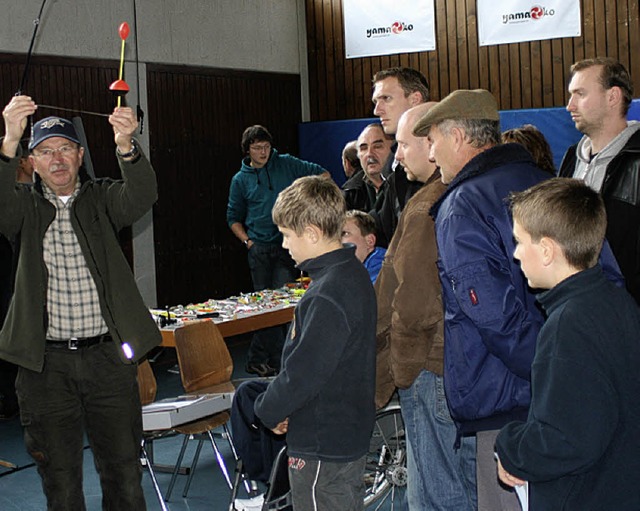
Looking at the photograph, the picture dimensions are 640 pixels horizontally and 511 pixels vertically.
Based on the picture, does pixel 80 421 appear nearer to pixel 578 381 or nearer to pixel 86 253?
pixel 86 253

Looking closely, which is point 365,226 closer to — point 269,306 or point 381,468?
point 381,468

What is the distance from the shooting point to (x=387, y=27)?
35.2ft

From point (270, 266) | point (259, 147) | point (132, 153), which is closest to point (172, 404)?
point (132, 153)

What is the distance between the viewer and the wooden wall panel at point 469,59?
9.62m

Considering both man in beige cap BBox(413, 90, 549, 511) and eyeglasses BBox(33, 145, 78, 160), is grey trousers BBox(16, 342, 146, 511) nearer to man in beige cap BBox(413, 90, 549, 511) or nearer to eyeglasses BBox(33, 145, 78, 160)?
eyeglasses BBox(33, 145, 78, 160)

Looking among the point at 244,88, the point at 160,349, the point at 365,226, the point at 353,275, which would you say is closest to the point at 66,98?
the point at 244,88

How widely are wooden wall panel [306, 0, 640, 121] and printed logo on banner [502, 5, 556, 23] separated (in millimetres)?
279

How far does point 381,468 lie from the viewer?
4.27 m

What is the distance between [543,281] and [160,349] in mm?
4718

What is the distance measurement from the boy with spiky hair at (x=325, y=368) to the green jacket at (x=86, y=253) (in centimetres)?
86

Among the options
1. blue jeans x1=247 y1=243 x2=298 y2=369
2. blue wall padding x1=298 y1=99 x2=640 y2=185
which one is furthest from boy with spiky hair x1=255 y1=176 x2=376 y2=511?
blue wall padding x1=298 y1=99 x2=640 y2=185

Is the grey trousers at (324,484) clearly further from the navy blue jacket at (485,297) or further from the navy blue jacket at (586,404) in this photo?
the navy blue jacket at (586,404)

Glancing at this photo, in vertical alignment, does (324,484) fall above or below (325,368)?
below

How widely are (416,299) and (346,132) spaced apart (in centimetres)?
813
